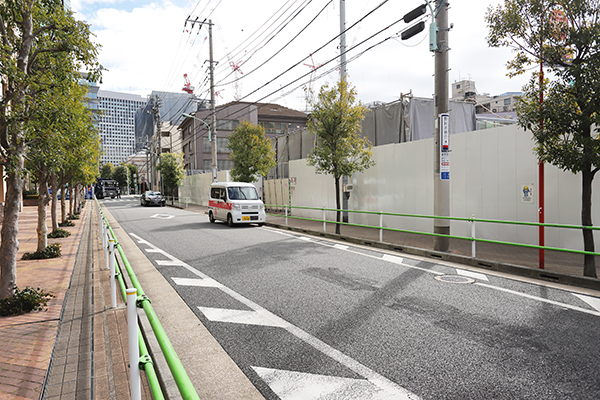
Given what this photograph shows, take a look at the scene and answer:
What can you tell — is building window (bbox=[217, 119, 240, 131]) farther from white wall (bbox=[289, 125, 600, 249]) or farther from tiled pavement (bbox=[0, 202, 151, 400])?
tiled pavement (bbox=[0, 202, 151, 400])

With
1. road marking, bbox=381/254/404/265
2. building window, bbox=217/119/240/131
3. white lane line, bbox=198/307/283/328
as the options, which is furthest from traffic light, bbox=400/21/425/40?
building window, bbox=217/119/240/131

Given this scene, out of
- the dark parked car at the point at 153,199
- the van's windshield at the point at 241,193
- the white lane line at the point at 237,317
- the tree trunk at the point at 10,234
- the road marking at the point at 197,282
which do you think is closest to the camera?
the white lane line at the point at 237,317

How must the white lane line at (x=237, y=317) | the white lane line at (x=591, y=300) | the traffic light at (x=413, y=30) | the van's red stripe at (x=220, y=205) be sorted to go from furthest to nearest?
the van's red stripe at (x=220, y=205) < the traffic light at (x=413, y=30) < the white lane line at (x=591, y=300) < the white lane line at (x=237, y=317)

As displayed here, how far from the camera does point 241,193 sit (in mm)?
18562

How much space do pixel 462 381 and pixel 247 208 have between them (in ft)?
48.9

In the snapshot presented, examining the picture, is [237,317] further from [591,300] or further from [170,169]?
[170,169]

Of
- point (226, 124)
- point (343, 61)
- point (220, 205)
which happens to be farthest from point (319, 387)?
point (226, 124)

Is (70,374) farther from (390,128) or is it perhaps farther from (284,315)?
(390,128)

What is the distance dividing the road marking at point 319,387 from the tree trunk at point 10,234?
453 centimetres

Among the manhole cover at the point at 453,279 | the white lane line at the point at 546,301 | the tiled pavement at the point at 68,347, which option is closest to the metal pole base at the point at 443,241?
the manhole cover at the point at 453,279

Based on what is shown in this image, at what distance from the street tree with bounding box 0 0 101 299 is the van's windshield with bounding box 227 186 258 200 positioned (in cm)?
1194

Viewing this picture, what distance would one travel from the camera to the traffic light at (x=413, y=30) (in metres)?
10.3

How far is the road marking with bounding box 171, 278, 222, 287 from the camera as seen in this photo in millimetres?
7203

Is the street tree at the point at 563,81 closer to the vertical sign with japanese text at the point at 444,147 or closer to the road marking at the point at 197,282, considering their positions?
the vertical sign with japanese text at the point at 444,147
